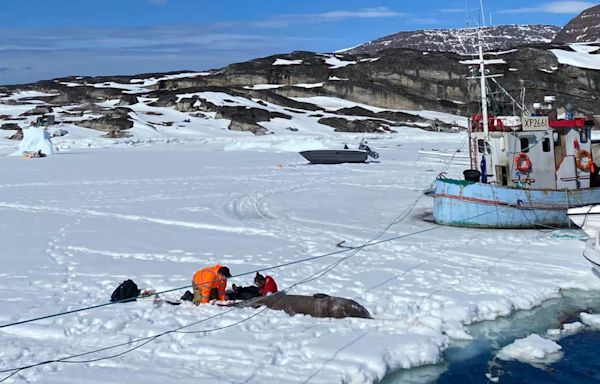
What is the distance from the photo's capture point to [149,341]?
328 inches

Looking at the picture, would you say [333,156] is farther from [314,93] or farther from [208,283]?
[314,93]

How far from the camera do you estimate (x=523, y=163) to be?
16.5 metres

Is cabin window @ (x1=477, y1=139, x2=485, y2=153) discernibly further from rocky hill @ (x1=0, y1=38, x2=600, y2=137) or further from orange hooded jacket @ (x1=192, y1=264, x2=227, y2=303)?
rocky hill @ (x1=0, y1=38, x2=600, y2=137)

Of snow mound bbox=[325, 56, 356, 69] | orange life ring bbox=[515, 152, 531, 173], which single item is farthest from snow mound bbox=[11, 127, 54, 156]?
snow mound bbox=[325, 56, 356, 69]

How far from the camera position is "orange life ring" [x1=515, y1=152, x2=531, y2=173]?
1648 cm

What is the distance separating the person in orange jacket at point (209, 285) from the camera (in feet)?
32.3

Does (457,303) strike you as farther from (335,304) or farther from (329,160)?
(329,160)

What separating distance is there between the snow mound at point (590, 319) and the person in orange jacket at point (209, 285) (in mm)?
5739

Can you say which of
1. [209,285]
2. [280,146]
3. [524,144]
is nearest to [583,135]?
[524,144]

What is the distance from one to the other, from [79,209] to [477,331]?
15357mm

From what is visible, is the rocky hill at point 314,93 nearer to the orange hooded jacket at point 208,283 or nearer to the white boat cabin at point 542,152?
the white boat cabin at point 542,152

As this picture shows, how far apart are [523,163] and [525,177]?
402 millimetres

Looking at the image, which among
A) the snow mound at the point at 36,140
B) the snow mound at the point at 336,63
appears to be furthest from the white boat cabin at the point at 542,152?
the snow mound at the point at 336,63

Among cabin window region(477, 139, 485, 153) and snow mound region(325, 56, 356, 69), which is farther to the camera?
snow mound region(325, 56, 356, 69)
